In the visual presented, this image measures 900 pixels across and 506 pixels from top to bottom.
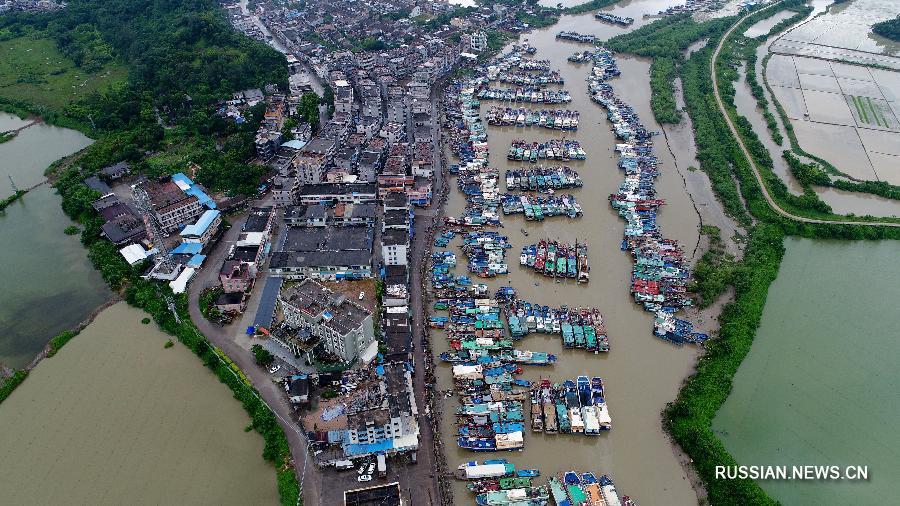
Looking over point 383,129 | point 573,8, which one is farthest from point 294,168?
point 573,8

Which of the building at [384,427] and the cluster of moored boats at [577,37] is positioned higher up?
the cluster of moored boats at [577,37]

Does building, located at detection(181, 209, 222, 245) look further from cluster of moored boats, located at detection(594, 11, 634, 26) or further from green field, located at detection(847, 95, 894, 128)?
cluster of moored boats, located at detection(594, 11, 634, 26)

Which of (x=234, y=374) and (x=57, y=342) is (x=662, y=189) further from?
(x=57, y=342)

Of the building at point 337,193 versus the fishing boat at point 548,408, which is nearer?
the fishing boat at point 548,408

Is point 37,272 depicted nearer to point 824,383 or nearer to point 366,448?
point 366,448

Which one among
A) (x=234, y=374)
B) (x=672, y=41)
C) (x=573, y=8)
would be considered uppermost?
(x=573, y=8)

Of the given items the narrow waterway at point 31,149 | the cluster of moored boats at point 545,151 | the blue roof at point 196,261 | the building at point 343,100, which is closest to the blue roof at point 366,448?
the blue roof at point 196,261

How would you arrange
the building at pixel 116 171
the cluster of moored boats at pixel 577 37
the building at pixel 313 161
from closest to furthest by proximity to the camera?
1. the building at pixel 313 161
2. the building at pixel 116 171
3. the cluster of moored boats at pixel 577 37

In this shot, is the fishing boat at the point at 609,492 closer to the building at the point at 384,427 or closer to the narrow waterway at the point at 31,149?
the building at the point at 384,427
